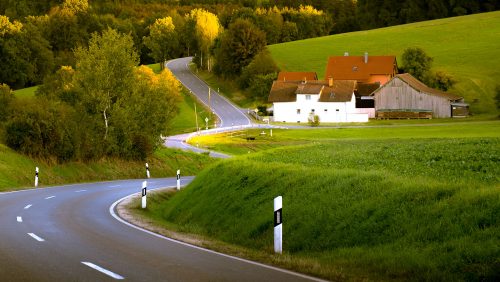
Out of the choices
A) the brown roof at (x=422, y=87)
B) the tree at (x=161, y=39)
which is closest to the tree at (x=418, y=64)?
the brown roof at (x=422, y=87)

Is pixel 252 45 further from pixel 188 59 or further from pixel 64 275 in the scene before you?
pixel 64 275

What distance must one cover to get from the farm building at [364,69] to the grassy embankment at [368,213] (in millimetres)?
105327

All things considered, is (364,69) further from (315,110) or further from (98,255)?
(98,255)

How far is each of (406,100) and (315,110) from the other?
49.9 ft

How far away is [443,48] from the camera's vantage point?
14588 cm

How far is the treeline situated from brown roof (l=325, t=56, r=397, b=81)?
3164 inches

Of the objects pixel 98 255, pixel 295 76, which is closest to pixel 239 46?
pixel 295 76

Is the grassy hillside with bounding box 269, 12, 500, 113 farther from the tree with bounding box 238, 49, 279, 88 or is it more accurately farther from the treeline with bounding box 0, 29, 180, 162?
the treeline with bounding box 0, 29, 180, 162

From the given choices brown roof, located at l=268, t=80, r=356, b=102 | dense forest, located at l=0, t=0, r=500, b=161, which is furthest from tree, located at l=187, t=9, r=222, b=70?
brown roof, located at l=268, t=80, r=356, b=102

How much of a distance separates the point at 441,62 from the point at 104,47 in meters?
99.6

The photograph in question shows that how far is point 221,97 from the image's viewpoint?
431 ft

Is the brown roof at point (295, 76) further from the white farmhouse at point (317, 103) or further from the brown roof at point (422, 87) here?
the brown roof at point (422, 87)

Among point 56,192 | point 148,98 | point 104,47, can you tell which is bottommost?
point 56,192

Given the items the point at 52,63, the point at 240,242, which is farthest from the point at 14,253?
the point at 52,63
